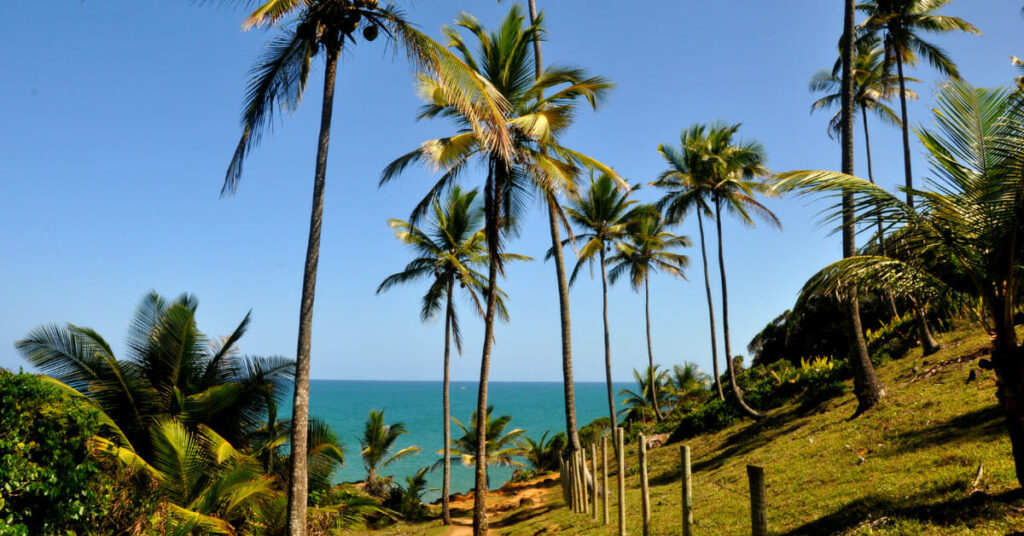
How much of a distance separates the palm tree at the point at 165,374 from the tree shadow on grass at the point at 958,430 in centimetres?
1089

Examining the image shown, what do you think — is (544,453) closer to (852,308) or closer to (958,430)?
(852,308)

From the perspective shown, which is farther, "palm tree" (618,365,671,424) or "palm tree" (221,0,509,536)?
"palm tree" (618,365,671,424)

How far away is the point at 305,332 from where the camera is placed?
812cm

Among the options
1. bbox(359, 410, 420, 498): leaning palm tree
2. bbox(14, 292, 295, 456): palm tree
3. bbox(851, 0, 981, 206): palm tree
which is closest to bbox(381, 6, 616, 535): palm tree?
bbox(14, 292, 295, 456): palm tree

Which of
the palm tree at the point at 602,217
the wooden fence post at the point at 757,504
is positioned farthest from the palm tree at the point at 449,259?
the wooden fence post at the point at 757,504

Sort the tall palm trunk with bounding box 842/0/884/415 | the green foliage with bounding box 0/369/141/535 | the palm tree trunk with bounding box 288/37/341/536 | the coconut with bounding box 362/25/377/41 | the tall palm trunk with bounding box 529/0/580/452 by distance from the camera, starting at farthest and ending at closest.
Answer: the tall palm trunk with bounding box 529/0/580/452 → the tall palm trunk with bounding box 842/0/884/415 → the coconut with bounding box 362/25/377/41 → the palm tree trunk with bounding box 288/37/341/536 → the green foliage with bounding box 0/369/141/535

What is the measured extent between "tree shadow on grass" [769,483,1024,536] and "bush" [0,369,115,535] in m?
8.83

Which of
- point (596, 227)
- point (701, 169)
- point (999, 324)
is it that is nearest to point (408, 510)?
point (596, 227)

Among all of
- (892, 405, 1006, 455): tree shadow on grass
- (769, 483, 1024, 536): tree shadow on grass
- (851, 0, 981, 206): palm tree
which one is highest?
(851, 0, 981, 206): palm tree

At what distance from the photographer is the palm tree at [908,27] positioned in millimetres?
16500

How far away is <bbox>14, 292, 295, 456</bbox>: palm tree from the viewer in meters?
9.76

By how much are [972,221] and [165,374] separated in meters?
12.6

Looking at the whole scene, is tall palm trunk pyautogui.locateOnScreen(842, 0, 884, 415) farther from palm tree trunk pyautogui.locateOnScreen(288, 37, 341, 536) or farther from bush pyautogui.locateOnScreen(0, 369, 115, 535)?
bush pyautogui.locateOnScreen(0, 369, 115, 535)

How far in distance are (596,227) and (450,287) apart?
6.50 metres
